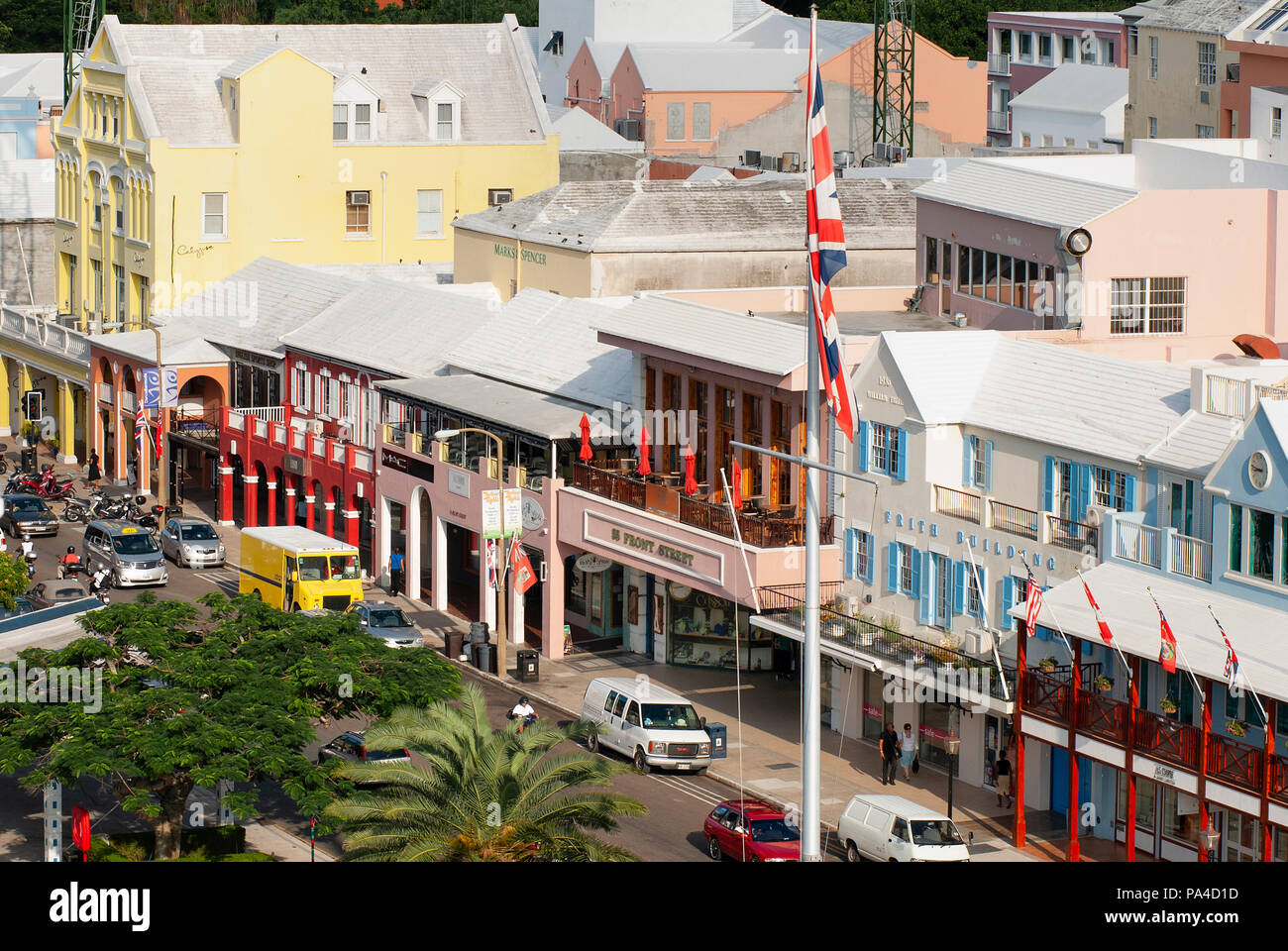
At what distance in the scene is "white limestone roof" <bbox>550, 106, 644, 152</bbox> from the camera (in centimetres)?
11694

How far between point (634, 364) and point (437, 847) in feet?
103

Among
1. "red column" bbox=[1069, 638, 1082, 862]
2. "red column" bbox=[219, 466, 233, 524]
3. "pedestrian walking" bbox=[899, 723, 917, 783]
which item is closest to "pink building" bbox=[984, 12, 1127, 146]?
"red column" bbox=[219, 466, 233, 524]

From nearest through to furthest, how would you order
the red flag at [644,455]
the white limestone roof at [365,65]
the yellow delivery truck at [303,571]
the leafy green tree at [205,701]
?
the leafy green tree at [205,701], the red flag at [644,455], the yellow delivery truck at [303,571], the white limestone roof at [365,65]

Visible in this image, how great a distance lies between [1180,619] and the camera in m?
41.9

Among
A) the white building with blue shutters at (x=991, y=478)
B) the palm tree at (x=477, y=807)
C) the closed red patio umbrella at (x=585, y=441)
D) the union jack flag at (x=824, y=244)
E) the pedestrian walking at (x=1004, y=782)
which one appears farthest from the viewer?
the closed red patio umbrella at (x=585, y=441)

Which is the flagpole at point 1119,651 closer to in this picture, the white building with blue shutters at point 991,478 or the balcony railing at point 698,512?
the white building with blue shutters at point 991,478

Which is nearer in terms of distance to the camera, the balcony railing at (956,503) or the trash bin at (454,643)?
the balcony railing at (956,503)

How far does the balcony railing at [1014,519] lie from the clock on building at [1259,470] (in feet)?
22.6

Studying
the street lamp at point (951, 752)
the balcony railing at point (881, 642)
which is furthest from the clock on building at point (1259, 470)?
the street lamp at point (951, 752)

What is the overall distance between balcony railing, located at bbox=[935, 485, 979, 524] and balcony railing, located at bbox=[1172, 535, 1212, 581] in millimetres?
6367

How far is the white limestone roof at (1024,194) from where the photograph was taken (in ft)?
194

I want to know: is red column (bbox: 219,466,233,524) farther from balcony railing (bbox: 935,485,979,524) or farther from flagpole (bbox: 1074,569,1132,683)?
flagpole (bbox: 1074,569,1132,683)

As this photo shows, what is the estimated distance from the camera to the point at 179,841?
40.9 metres
